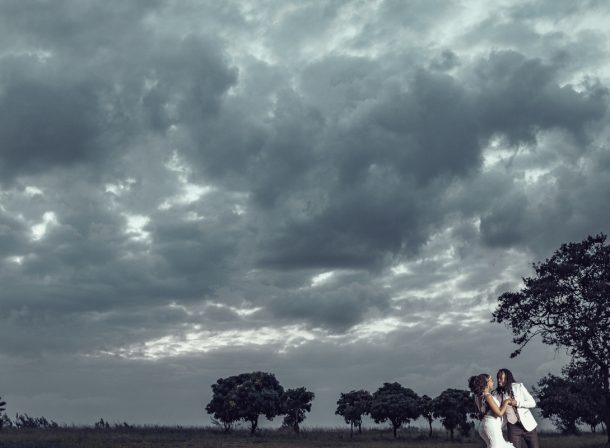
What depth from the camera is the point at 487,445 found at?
15.3 metres

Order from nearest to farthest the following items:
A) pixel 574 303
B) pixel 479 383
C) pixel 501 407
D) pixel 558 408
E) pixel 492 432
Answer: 1. pixel 479 383
2. pixel 492 432
3. pixel 501 407
4. pixel 574 303
5. pixel 558 408

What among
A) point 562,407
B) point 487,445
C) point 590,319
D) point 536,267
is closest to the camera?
point 487,445

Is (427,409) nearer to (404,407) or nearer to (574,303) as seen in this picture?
(404,407)

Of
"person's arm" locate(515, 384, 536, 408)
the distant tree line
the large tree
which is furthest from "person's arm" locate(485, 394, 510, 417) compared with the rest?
the distant tree line

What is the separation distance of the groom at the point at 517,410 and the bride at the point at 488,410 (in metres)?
0.30

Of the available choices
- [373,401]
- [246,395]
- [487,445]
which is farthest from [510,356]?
[246,395]

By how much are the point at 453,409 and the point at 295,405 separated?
22.6m

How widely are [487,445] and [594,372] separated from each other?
38660mm

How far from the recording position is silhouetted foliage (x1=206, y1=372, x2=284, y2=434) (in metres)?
95.4

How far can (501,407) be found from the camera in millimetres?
15328

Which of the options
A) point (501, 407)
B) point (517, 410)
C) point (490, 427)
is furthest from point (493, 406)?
point (517, 410)

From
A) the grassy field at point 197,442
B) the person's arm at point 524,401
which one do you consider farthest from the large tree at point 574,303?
the person's arm at point 524,401

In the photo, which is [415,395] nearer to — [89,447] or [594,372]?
[594,372]

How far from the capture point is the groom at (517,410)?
1566 centimetres
